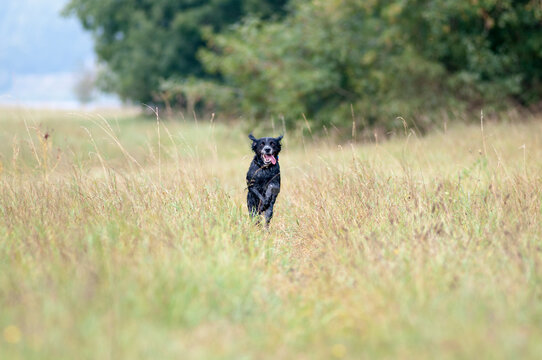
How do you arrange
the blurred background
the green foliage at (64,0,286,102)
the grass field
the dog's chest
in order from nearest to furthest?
1. the grass field
2. the dog's chest
3. the blurred background
4. the green foliage at (64,0,286,102)

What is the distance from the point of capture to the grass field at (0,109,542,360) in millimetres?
3078

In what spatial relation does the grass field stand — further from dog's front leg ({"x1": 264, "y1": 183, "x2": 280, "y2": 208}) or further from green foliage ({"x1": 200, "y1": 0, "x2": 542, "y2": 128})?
green foliage ({"x1": 200, "y1": 0, "x2": 542, "y2": 128})

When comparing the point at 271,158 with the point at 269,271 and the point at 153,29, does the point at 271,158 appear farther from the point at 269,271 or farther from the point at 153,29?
the point at 153,29

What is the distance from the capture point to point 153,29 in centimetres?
2580

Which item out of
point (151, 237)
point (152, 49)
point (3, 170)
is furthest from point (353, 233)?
point (152, 49)

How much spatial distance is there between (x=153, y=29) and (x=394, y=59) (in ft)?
51.0

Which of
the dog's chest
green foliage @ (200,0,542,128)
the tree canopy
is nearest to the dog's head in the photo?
the dog's chest

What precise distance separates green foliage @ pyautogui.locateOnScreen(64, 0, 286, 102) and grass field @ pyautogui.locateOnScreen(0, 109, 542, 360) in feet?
67.3

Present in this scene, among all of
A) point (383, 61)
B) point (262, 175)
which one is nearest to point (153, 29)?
point (383, 61)

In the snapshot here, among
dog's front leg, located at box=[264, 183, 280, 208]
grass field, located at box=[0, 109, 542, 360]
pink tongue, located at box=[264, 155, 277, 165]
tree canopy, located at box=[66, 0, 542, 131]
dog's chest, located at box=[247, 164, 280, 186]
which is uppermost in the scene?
tree canopy, located at box=[66, 0, 542, 131]

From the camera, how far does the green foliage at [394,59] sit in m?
13.9

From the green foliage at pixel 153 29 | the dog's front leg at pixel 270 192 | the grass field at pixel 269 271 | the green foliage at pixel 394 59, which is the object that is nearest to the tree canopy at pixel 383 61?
the green foliage at pixel 394 59

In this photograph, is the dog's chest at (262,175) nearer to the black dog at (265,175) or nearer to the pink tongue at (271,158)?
the black dog at (265,175)

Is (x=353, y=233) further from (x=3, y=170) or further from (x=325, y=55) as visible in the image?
(x=325, y=55)
